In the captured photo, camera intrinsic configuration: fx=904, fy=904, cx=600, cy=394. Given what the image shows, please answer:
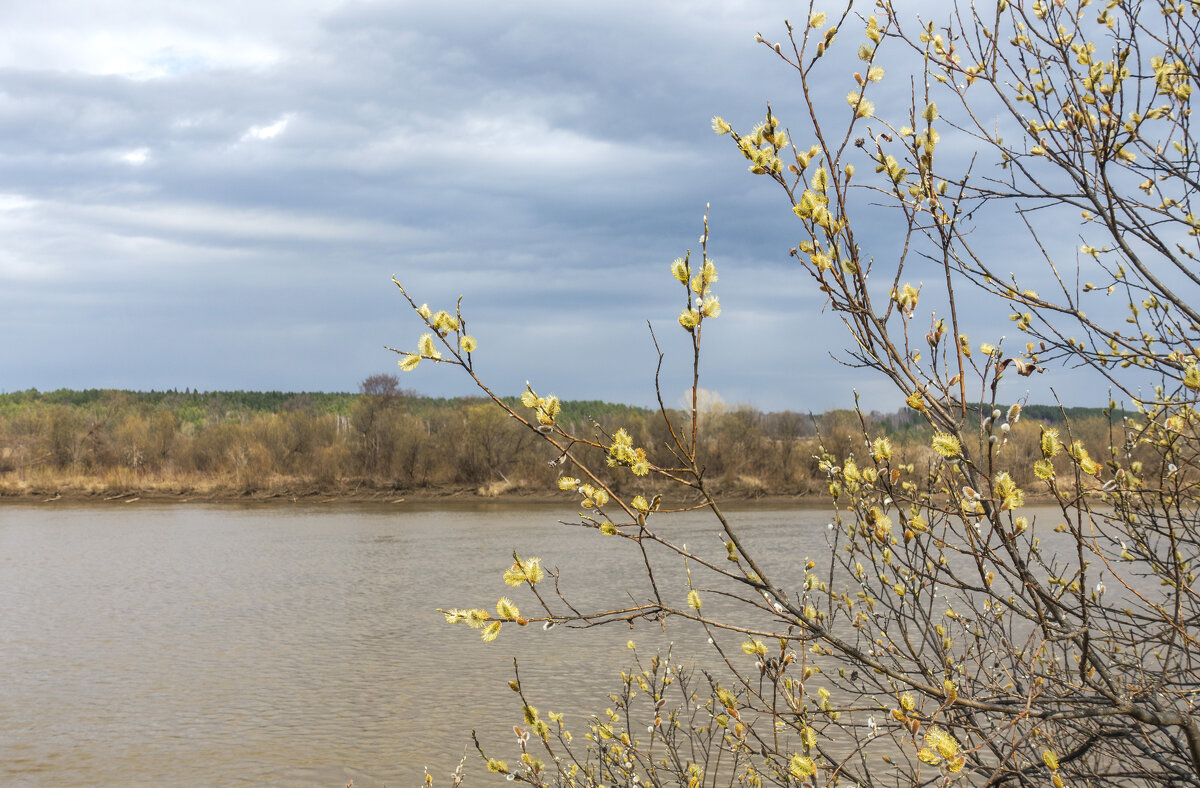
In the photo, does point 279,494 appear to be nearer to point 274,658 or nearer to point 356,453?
point 356,453

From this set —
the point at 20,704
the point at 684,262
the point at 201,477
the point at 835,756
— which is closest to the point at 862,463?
the point at 835,756

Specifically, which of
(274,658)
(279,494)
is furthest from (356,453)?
(274,658)

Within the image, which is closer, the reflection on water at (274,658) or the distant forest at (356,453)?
the reflection on water at (274,658)

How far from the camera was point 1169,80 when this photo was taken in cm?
351

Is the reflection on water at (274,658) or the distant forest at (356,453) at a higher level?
the distant forest at (356,453)

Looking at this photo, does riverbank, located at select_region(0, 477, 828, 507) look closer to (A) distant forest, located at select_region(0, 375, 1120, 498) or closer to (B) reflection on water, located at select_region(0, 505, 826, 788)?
(A) distant forest, located at select_region(0, 375, 1120, 498)

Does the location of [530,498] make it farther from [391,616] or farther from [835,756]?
[835,756]

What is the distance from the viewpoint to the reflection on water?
7316mm

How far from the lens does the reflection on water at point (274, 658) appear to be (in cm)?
732

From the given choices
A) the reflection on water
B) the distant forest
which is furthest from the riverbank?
the reflection on water

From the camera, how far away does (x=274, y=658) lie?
1058 centimetres

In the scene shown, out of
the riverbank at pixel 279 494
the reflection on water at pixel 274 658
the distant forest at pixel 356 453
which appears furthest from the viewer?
the distant forest at pixel 356 453

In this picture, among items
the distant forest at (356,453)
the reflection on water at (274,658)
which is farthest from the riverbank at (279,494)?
the reflection on water at (274,658)

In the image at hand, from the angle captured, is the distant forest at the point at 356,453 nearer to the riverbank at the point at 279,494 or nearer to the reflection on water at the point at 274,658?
the riverbank at the point at 279,494
